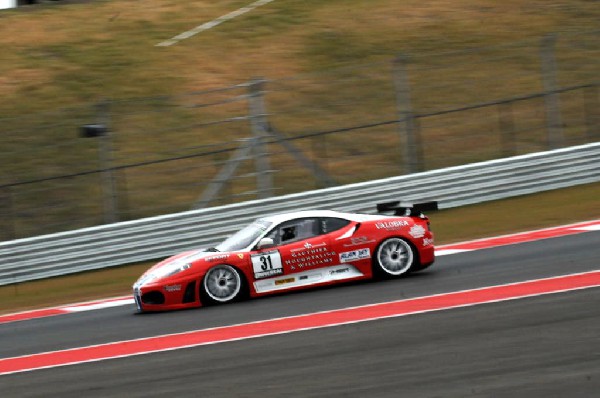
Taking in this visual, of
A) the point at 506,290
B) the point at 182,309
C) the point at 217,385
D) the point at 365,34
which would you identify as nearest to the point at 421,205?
the point at 506,290

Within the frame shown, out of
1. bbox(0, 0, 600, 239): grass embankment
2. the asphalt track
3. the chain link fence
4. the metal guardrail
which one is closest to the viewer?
the asphalt track

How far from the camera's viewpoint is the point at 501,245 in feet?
47.9

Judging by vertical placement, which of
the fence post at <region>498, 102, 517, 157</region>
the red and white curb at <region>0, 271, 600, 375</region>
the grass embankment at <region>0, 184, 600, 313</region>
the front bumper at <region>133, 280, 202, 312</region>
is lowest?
the grass embankment at <region>0, 184, 600, 313</region>

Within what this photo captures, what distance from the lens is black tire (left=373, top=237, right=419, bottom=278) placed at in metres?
12.5

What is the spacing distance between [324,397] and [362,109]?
1314 centimetres

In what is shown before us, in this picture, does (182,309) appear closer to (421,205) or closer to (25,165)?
(421,205)

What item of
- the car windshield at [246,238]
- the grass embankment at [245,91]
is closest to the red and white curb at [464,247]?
the car windshield at [246,238]

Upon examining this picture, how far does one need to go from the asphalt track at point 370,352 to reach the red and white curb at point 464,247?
5.18ft

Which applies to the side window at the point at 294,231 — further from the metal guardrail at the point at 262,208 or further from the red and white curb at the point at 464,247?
the metal guardrail at the point at 262,208

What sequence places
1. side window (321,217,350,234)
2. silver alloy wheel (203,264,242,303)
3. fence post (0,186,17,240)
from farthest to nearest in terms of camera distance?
1. fence post (0,186,17,240)
2. side window (321,217,350,234)
3. silver alloy wheel (203,264,242,303)

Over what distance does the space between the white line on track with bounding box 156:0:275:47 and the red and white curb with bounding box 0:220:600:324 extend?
1386 cm

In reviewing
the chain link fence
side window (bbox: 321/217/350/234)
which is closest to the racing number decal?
side window (bbox: 321/217/350/234)

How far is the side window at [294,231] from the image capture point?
41.2 feet

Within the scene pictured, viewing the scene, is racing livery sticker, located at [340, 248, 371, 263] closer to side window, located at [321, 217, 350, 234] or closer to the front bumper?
side window, located at [321, 217, 350, 234]
